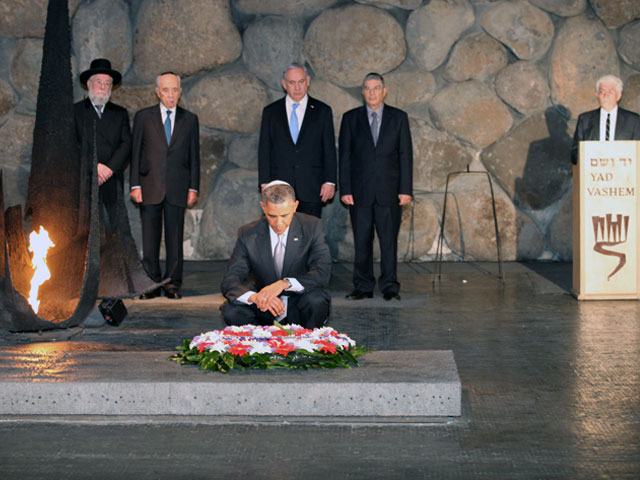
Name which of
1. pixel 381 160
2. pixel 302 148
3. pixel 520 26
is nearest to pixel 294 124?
pixel 302 148

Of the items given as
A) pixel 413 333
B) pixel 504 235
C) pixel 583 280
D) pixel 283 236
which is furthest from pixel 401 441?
pixel 504 235

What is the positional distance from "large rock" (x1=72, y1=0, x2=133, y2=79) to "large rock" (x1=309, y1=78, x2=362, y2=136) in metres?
1.63

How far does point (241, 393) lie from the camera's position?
369cm

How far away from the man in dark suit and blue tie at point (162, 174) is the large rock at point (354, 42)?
1.90 meters

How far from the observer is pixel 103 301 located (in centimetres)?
563

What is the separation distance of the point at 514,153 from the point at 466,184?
1.60 ft

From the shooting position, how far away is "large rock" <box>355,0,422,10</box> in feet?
27.3

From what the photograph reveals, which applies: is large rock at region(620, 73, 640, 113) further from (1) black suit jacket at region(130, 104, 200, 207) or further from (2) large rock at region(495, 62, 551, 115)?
(1) black suit jacket at region(130, 104, 200, 207)

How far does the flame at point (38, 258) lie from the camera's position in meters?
5.02

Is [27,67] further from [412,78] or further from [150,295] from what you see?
[412,78]

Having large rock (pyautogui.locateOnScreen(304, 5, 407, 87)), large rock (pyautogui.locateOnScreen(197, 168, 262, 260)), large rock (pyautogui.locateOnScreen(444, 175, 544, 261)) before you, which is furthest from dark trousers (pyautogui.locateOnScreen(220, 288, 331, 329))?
large rock (pyautogui.locateOnScreen(304, 5, 407, 87))

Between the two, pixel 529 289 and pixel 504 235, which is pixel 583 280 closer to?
pixel 529 289

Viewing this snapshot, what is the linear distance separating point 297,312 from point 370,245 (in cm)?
199

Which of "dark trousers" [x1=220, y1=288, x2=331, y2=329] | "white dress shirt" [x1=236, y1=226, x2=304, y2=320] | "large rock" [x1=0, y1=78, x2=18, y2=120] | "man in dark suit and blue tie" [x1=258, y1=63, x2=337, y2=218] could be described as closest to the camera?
"white dress shirt" [x1=236, y1=226, x2=304, y2=320]
